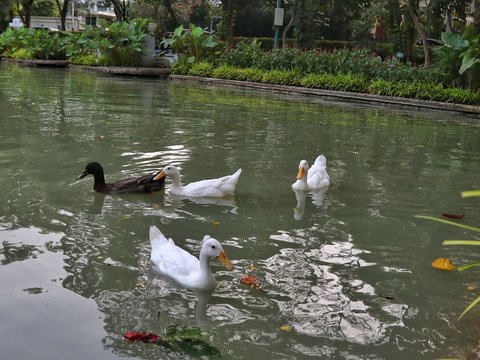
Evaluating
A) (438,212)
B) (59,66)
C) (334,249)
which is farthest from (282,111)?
(59,66)

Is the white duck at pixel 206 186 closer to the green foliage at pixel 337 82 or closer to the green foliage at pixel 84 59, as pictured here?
the green foliage at pixel 337 82

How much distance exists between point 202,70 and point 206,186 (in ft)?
57.8

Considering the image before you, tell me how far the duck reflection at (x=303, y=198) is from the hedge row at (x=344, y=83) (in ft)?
37.6

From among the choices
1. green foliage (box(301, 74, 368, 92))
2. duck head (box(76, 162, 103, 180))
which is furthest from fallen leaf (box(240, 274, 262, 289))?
green foliage (box(301, 74, 368, 92))

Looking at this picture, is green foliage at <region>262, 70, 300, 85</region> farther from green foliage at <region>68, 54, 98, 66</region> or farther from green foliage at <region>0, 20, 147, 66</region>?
green foliage at <region>68, 54, 98, 66</region>

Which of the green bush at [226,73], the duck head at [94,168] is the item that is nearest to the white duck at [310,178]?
the duck head at [94,168]

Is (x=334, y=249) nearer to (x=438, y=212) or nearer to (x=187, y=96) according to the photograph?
(x=438, y=212)

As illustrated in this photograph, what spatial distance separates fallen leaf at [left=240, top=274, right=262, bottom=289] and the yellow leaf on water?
151 centimetres

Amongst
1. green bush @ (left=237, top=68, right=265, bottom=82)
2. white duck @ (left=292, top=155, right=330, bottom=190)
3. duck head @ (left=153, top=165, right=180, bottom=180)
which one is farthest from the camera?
green bush @ (left=237, top=68, right=265, bottom=82)

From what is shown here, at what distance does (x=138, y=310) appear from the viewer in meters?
4.03

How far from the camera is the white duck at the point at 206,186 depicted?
6.68 meters

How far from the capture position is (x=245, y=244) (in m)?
5.34

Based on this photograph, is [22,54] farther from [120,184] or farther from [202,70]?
[120,184]

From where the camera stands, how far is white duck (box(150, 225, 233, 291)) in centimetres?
427
